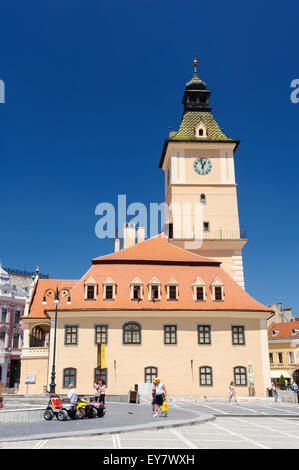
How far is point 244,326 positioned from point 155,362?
8210 millimetres

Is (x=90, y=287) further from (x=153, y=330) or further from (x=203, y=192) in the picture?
(x=203, y=192)

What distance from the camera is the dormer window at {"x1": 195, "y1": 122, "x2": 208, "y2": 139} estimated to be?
5166cm

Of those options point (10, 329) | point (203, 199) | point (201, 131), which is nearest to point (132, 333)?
point (203, 199)

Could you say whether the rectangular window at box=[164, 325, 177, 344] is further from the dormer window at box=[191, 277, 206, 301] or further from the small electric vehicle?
the small electric vehicle

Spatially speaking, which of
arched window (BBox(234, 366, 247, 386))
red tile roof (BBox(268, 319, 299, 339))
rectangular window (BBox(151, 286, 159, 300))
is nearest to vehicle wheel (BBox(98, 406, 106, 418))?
rectangular window (BBox(151, 286, 159, 300))

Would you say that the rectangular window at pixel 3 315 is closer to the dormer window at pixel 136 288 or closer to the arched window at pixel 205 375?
the dormer window at pixel 136 288

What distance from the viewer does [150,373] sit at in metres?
36.1

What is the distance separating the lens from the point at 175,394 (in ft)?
117

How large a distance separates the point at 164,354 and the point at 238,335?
6550 millimetres

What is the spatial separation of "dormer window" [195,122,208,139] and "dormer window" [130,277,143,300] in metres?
21.2

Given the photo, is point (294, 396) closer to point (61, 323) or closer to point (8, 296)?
point (61, 323)

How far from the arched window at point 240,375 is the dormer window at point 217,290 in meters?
5.97

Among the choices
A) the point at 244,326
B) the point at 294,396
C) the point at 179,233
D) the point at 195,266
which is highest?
the point at 179,233
